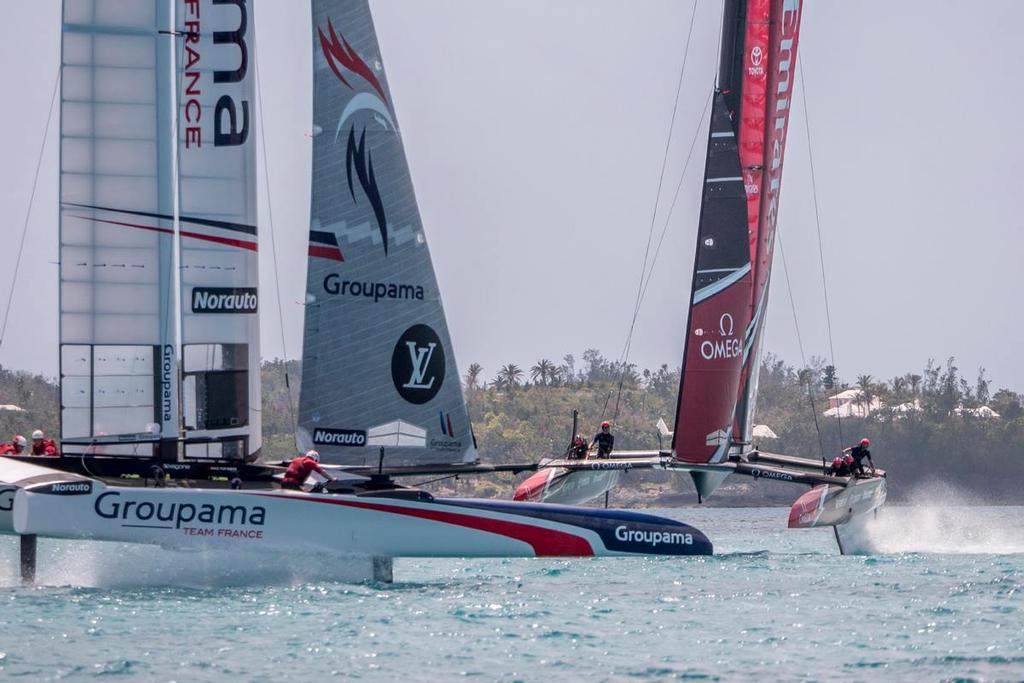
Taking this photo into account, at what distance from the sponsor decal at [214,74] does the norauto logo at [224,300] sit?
1646 millimetres

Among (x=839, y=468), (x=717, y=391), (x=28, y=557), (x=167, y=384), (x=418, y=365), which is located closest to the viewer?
(x=28, y=557)

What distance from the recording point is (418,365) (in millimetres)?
19422

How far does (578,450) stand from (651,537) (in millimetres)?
7869

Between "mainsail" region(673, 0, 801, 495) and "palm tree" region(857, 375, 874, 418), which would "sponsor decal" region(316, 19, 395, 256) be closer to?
"mainsail" region(673, 0, 801, 495)

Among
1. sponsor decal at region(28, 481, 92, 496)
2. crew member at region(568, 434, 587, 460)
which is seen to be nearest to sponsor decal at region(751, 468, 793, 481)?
crew member at region(568, 434, 587, 460)

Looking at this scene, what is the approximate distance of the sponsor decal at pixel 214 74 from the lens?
735 inches

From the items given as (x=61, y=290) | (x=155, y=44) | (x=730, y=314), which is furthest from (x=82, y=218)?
(x=730, y=314)

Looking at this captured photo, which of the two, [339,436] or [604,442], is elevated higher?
[339,436]

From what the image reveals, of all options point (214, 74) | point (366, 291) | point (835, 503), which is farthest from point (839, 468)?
point (214, 74)

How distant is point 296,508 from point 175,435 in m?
2.45

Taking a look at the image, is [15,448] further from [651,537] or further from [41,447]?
[651,537]

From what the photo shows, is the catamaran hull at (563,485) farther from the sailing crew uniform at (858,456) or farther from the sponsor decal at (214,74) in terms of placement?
the sponsor decal at (214,74)

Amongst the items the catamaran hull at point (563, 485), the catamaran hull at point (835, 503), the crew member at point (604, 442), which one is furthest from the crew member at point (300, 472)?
the crew member at point (604, 442)

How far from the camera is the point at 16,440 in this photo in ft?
62.1
